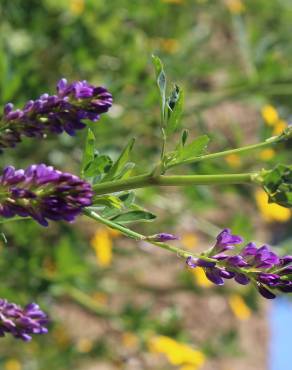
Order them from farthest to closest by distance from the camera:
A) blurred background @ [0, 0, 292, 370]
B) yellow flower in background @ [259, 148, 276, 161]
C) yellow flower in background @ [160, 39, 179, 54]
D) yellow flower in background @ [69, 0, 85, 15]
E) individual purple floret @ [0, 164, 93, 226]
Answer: yellow flower in background @ [160, 39, 179, 54]
yellow flower in background @ [69, 0, 85, 15]
yellow flower in background @ [259, 148, 276, 161]
blurred background @ [0, 0, 292, 370]
individual purple floret @ [0, 164, 93, 226]

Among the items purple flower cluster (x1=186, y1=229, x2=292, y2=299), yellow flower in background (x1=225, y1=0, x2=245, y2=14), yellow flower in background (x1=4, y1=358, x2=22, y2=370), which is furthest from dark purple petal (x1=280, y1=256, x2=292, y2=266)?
yellow flower in background (x1=4, y1=358, x2=22, y2=370)

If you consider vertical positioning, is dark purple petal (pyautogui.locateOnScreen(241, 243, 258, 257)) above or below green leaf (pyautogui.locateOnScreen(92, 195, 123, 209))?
below

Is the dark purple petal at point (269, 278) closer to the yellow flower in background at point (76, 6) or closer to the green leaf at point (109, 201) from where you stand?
the green leaf at point (109, 201)

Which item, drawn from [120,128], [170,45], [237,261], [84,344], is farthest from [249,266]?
[84,344]

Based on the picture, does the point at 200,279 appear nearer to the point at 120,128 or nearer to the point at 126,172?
the point at 120,128


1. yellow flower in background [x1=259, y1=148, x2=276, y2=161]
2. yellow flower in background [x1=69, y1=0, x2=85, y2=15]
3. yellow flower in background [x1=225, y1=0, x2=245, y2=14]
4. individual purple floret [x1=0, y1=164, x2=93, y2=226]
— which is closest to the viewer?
individual purple floret [x1=0, y1=164, x2=93, y2=226]

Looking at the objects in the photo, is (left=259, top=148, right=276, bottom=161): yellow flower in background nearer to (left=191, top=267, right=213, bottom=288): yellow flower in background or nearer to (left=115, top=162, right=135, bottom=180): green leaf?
(left=191, top=267, right=213, bottom=288): yellow flower in background

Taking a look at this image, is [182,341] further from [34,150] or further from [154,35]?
[154,35]
